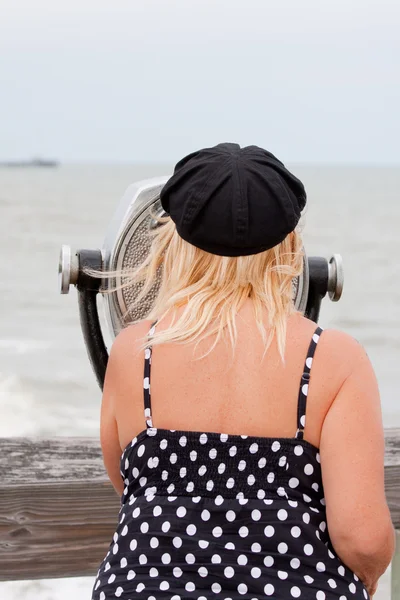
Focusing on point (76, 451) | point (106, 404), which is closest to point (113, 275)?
point (106, 404)

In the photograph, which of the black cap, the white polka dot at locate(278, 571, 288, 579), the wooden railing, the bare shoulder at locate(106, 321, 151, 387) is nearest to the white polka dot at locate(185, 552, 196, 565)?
the white polka dot at locate(278, 571, 288, 579)

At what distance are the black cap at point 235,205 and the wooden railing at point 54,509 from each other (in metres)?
0.77

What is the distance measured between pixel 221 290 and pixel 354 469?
0.30 metres

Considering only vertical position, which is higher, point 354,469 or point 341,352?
point 341,352

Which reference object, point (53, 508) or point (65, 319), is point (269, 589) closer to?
point (53, 508)

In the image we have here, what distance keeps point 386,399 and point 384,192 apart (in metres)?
38.8

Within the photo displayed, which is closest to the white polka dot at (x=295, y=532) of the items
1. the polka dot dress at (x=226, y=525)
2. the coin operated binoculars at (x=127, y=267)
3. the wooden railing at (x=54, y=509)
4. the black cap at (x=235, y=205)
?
the polka dot dress at (x=226, y=525)

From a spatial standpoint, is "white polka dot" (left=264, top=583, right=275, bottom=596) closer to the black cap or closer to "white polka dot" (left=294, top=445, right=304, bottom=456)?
"white polka dot" (left=294, top=445, right=304, bottom=456)

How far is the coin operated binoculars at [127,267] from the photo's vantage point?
157 cm

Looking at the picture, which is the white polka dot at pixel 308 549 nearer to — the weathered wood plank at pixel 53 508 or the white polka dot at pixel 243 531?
the white polka dot at pixel 243 531

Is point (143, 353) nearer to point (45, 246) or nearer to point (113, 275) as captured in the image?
point (113, 275)

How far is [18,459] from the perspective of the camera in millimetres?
1926

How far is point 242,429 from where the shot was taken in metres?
1.26

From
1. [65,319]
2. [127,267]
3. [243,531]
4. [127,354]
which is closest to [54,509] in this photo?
[127,267]
